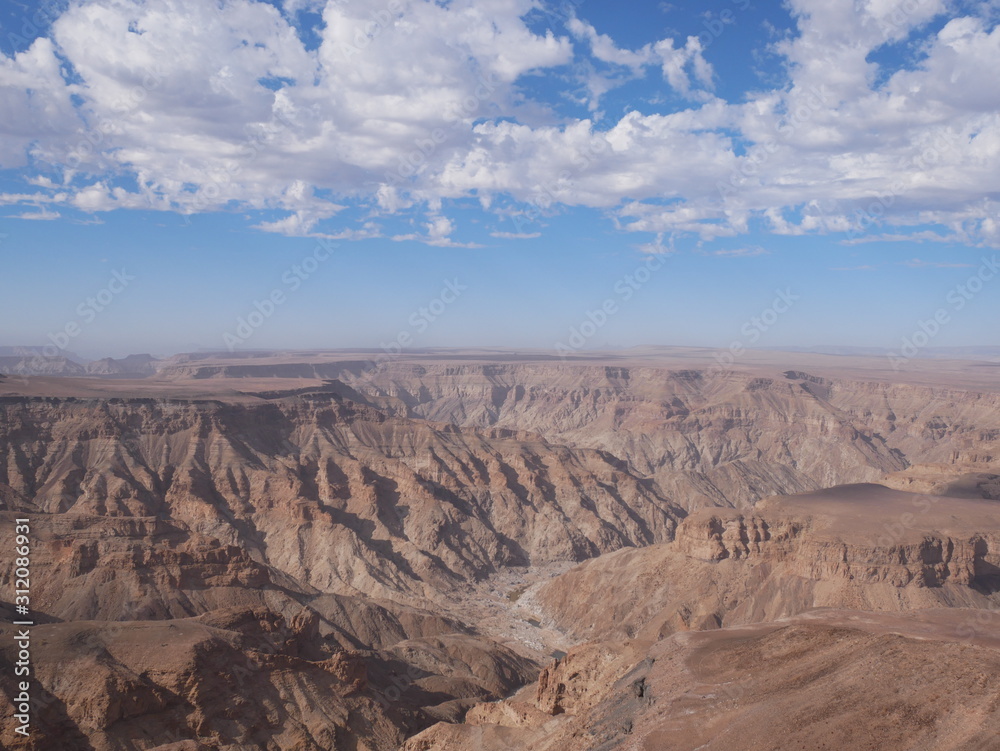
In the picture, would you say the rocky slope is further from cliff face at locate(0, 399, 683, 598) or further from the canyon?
cliff face at locate(0, 399, 683, 598)

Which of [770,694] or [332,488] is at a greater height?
[770,694]

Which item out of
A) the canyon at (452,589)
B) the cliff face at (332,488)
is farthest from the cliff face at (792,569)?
the cliff face at (332,488)

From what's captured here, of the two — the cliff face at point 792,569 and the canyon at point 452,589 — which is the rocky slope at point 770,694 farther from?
the cliff face at point 792,569

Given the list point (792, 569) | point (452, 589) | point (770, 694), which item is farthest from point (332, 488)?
point (770, 694)

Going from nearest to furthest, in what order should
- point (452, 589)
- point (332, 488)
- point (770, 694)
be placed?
point (770, 694) → point (452, 589) → point (332, 488)

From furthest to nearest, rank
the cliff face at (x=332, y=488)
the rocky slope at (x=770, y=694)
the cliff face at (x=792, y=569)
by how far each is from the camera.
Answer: the cliff face at (x=332, y=488) < the cliff face at (x=792, y=569) < the rocky slope at (x=770, y=694)

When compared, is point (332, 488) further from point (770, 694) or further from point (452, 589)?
point (770, 694)

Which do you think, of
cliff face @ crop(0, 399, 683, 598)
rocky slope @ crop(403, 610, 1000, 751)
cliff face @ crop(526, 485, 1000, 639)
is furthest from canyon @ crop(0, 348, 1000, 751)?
cliff face @ crop(0, 399, 683, 598)

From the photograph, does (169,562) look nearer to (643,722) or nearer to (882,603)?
(643,722)
